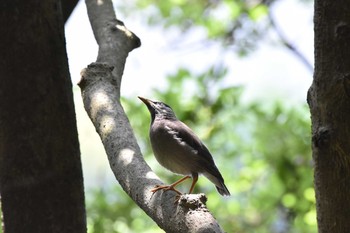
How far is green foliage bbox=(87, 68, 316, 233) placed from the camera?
7285 mm

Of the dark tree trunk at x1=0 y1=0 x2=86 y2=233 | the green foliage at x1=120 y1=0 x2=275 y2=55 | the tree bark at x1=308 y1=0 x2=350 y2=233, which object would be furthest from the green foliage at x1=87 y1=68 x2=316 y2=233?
the tree bark at x1=308 y1=0 x2=350 y2=233

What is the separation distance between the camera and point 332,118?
2.67 metres

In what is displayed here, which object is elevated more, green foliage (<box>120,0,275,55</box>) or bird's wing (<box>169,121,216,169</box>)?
green foliage (<box>120,0,275,55</box>)

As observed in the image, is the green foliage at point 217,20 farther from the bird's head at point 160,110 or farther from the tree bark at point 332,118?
the tree bark at point 332,118

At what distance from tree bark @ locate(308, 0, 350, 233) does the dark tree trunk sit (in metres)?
1.29

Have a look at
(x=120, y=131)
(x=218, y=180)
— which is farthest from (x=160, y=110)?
(x=120, y=131)

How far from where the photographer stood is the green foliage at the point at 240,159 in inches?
287

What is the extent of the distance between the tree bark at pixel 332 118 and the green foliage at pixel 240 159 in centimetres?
427

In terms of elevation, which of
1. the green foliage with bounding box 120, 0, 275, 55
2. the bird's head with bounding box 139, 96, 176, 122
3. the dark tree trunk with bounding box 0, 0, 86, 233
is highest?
the green foliage with bounding box 120, 0, 275, 55

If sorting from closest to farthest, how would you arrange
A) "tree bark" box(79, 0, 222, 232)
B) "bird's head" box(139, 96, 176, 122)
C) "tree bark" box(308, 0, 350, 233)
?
"tree bark" box(79, 0, 222, 232), "tree bark" box(308, 0, 350, 233), "bird's head" box(139, 96, 176, 122)

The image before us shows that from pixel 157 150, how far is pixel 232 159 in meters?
3.48

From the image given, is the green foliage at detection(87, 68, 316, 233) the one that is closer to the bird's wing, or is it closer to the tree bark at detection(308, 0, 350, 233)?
the bird's wing

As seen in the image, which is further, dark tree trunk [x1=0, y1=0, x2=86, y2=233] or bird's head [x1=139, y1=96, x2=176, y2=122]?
Result: bird's head [x1=139, y1=96, x2=176, y2=122]

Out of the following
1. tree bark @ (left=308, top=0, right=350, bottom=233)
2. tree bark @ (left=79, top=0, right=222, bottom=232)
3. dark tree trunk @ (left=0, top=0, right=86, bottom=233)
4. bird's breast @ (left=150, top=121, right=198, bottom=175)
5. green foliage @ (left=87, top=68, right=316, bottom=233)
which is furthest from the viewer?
green foliage @ (left=87, top=68, right=316, bottom=233)
